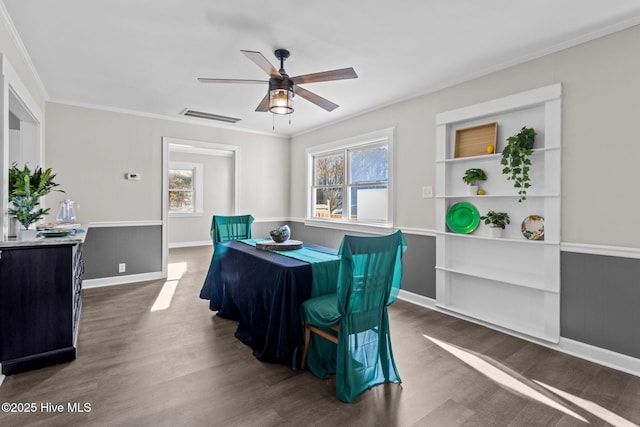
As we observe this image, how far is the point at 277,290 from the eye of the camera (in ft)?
7.76

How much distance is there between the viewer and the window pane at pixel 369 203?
4.55m

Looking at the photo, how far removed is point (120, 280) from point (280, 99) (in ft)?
12.3

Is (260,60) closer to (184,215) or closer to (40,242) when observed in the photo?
(40,242)

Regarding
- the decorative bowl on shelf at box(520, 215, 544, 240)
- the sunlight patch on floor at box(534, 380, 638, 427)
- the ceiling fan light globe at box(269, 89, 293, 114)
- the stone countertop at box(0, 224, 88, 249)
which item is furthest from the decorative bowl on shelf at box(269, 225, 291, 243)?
the sunlight patch on floor at box(534, 380, 638, 427)

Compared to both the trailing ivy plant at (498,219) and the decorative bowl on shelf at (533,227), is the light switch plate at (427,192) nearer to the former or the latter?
the trailing ivy plant at (498,219)

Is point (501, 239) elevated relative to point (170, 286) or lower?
elevated

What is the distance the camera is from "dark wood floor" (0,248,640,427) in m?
1.87

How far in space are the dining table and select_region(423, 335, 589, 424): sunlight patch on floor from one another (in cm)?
115

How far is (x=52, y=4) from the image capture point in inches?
88.3

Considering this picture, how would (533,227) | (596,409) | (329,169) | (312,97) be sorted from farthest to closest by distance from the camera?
(329,169), (533,227), (312,97), (596,409)

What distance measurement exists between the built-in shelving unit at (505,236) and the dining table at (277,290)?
1581 mm

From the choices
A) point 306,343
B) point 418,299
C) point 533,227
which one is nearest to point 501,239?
point 533,227

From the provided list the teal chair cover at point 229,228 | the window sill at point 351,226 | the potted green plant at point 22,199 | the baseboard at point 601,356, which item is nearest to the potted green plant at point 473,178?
the window sill at point 351,226

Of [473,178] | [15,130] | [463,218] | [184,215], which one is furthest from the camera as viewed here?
[184,215]
